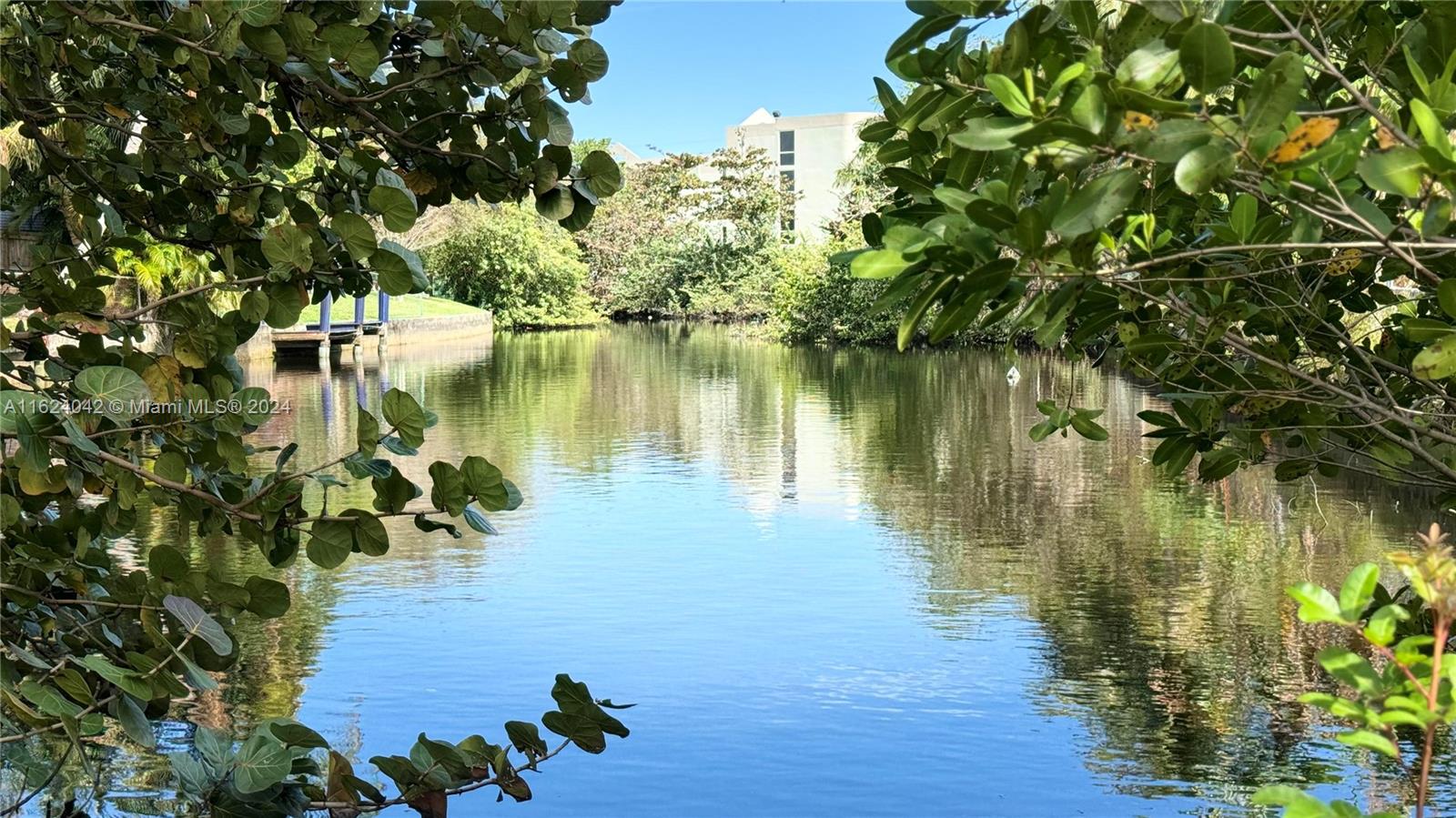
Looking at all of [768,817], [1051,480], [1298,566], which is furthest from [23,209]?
[1051,480]

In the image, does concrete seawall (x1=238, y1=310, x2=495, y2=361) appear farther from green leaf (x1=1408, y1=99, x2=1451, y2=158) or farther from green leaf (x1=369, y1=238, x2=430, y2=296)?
green leaf (x1=1408, y1=99, x2=1451, y2=158)

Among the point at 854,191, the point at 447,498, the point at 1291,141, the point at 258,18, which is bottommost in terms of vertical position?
the point at 447,498

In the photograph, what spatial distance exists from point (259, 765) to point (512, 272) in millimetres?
42463

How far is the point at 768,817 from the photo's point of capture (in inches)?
175

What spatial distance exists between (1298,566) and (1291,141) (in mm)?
7175

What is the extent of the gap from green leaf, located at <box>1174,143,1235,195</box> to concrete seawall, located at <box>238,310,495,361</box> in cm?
2371

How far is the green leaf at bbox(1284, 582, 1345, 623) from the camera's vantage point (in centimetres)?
105

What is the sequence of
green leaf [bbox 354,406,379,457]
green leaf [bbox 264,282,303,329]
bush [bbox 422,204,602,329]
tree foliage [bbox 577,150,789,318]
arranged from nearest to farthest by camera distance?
green leaf [bbox 354,406,379,457], green leaf [bbox 264,282,303,329], bush [bbox 422,204,602,329], tree foliage [bbox 577,150,789,318]

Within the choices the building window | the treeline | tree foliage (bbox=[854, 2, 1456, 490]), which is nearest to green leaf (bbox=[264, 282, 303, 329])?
tree foliage (bbox=[854, 2, 1456, 490])

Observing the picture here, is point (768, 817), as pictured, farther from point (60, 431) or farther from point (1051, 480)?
point (1051, 480)

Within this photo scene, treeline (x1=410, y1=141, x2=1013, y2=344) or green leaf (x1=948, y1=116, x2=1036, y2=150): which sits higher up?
treeline (x1=410, y1=141, x2=1013, y2=344)

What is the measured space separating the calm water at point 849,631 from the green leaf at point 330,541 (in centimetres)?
138

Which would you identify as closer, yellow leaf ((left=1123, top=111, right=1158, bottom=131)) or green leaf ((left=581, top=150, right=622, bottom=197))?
yellow leaf ((left=1123, top=111, right=1158, bottom=131))

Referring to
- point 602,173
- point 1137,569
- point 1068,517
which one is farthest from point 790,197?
point 602,173
